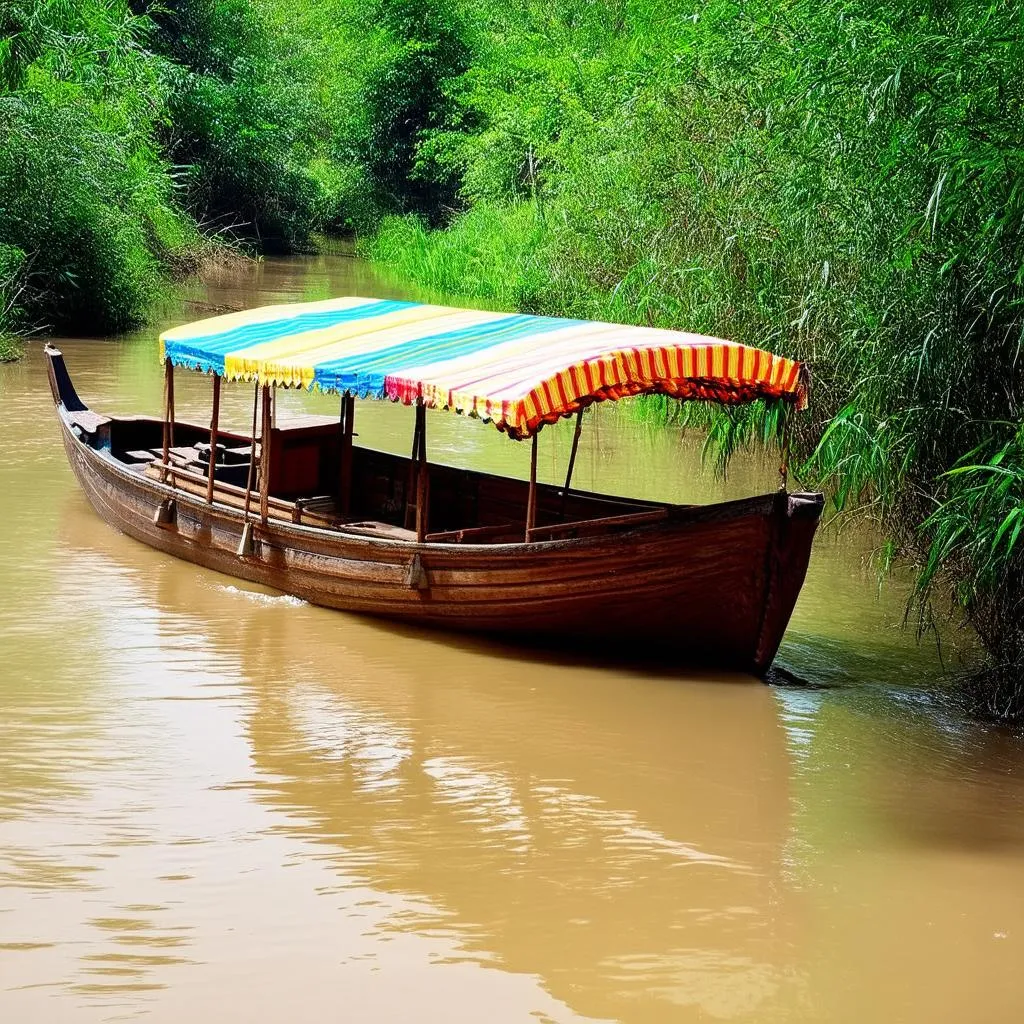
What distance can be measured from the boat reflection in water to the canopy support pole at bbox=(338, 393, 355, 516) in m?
0.92

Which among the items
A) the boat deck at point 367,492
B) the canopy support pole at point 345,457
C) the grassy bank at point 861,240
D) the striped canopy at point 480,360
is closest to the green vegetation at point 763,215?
the grassy bank at point 861,240

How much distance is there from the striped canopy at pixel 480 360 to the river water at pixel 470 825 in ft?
5.22

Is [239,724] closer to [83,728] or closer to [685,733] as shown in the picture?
[83,728]

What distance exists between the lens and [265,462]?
962cm

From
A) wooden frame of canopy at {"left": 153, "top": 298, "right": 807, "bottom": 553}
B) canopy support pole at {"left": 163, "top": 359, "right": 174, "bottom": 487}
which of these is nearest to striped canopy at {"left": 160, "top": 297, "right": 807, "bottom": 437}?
wooden frame of canopy at {"left": 153, "top": 298, "right": 807, "bottom": 553}

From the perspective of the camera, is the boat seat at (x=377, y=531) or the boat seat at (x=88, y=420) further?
the boat seat at (x=88, y=420)

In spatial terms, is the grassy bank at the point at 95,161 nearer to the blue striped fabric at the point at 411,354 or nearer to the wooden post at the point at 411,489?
the wooden post at the point at 411,489

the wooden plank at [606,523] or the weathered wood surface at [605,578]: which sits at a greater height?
the wooden plank at [606,523]

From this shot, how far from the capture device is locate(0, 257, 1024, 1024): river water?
Answer: 4949 millimetres

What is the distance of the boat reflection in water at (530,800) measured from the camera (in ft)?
17.0

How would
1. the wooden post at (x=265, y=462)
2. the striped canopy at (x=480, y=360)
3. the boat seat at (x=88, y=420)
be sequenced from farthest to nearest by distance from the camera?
the boat seat at (x=88, y=420) → the wooden post at (x=265, y=462) → the striped canopy at (x=480, y=360)

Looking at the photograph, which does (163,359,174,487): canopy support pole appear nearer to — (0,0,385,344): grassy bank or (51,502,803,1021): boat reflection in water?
(51,502,803,1021): boat reflection in water

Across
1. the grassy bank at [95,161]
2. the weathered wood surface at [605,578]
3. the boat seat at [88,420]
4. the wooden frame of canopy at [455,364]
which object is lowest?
the weathered wood surface at [605,578]

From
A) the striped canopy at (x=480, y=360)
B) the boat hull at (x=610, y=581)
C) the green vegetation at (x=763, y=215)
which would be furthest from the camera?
the boat hull at (x=610, y=581)
